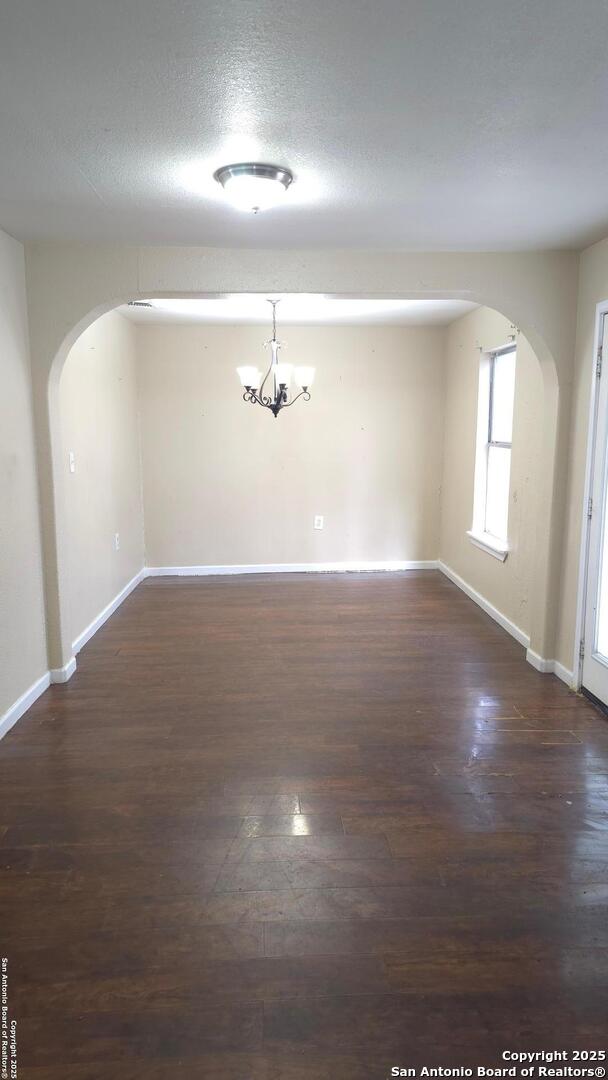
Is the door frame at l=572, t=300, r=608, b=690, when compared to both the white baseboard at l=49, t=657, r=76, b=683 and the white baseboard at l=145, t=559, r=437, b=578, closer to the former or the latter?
the white baseboard at l=49, t=657, r=76, b=683

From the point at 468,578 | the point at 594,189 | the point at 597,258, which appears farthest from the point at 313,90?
the point at 468,578

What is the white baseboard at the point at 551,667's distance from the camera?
3733mm

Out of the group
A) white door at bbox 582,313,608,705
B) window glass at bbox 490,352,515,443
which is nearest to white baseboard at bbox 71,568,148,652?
white door at bbox 582,313,608,705

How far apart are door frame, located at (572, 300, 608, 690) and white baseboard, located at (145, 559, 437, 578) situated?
2.95 meters

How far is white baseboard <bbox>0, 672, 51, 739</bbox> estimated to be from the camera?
10.4 feet

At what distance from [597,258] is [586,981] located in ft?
10.3

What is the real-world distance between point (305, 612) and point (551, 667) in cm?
190

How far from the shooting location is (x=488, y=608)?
5086mm

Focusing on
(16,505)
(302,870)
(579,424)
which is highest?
(579,424)

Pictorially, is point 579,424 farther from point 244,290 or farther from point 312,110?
point 312,110

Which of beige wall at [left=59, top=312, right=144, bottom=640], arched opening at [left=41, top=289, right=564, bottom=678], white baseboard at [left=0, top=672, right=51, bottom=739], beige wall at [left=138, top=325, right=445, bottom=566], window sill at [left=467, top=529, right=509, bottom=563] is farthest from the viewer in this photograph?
beige wall at [left=138, top=325, right=445, bottom=566]

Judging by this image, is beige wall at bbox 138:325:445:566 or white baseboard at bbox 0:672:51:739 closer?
white baseboard at bbox 0:672:51:739

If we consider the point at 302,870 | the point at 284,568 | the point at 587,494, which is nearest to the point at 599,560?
the point at 587,494

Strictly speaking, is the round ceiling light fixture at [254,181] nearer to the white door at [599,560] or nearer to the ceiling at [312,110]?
the ceiling at [312,110]
